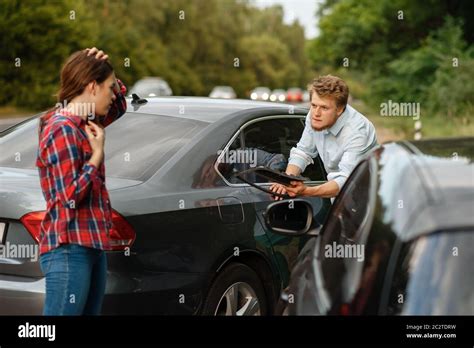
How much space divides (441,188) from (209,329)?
1652 mm

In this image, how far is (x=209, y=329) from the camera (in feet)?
13.6

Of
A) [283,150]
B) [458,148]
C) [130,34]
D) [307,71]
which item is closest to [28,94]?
[130,34]

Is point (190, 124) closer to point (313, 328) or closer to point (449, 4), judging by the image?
point (313, 328)

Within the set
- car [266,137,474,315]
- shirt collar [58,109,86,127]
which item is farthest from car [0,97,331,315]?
car [266,137,474,315]

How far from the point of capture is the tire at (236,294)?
521 centimetres

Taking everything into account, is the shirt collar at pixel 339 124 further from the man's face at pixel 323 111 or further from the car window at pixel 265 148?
the car window at pixel 265 148

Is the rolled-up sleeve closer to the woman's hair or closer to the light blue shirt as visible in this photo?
the light blue shirt

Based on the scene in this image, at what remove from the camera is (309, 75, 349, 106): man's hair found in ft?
17.8

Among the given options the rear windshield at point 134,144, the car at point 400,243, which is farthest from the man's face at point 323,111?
the car at point 400,243

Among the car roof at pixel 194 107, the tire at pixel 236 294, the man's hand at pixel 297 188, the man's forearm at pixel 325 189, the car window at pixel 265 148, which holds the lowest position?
the tire at pixel 236 294

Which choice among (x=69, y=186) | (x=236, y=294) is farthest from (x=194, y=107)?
(x=69, y=186)

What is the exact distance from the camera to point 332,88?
17.8 ft

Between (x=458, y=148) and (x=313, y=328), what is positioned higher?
(x=458, y=148)

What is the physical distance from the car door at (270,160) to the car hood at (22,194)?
0.77 m
